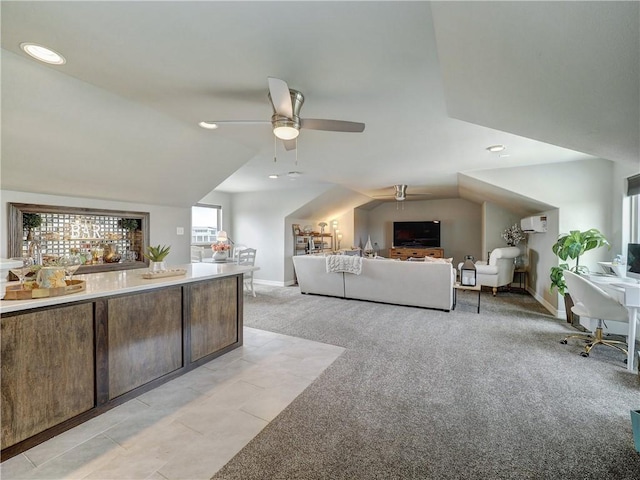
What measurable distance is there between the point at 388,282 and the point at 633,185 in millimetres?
3366

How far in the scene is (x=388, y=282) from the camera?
506 cm

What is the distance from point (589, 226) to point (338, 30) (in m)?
4.72

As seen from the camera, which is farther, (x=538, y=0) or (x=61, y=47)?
(x=61, y=47)

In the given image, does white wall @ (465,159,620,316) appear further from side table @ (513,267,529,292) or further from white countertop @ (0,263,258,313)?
white countertop @ (0,263,258,313)

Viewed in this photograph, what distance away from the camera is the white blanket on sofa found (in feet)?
17.2

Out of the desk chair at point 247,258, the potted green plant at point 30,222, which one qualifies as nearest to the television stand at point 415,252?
the desk chair at point 247,258

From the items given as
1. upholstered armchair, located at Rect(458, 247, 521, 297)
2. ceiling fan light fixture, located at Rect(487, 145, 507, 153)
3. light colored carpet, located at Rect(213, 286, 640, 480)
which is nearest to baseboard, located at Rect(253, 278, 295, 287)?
light colored carpet, located at Rect(213, 286, 640, 480)

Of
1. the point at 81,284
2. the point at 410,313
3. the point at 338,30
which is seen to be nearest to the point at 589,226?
the point at 410,313

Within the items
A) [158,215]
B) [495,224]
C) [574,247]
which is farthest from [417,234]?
[158,215]

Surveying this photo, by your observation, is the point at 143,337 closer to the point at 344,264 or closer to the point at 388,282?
the point at 344,264

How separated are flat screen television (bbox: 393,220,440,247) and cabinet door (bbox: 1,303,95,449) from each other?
8.68 m

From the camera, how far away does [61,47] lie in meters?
1.73

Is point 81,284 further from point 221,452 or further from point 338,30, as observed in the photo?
point 338,30

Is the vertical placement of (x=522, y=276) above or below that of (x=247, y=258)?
below
